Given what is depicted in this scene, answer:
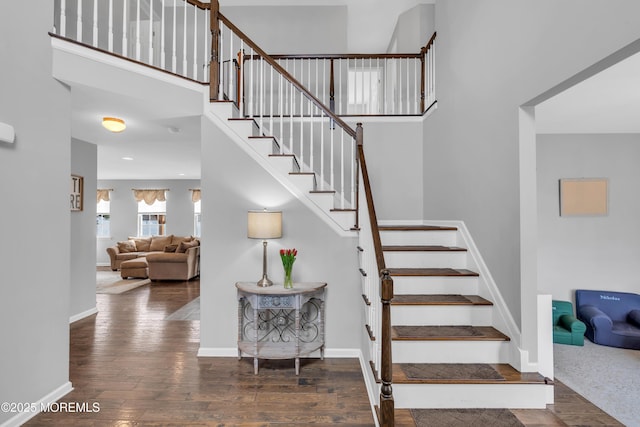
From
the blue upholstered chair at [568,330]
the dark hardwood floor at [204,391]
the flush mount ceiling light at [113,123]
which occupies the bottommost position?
the dark hardwood floor at [204,391]

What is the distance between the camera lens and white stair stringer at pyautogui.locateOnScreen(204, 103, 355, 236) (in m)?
3.19

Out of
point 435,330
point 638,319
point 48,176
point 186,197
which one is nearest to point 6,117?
point 48,176

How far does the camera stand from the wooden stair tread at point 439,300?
8.23 feet

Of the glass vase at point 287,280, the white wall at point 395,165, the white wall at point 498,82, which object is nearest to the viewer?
the white wall at point 498,82

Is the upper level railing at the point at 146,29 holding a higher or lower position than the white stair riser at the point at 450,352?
higher

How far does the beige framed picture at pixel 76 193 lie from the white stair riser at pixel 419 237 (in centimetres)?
423

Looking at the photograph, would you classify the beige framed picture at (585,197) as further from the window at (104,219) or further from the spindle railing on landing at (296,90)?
the window at (104,219)

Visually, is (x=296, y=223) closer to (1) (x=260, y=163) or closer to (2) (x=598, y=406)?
(1) (x=260, y=163)

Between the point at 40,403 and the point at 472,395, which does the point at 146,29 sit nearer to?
the point at 40,403

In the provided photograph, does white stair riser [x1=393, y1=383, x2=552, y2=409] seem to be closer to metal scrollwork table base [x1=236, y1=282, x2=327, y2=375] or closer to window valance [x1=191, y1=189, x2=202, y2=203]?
metal scrollwork table base [x1=236, y1=282, x2=327, y2=375]

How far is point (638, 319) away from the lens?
3609mm

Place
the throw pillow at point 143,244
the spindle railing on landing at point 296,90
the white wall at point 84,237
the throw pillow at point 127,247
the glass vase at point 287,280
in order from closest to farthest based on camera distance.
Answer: the spindle railing on landing at point 296,90
the glass vase at point 287,280
the white wall at point 84,237
the throw pillow at point 127,247
the throw pillow at point 143,244

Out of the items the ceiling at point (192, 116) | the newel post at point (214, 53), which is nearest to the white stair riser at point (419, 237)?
the ceiling at point (192, 116)

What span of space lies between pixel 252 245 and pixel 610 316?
443 centimetres
